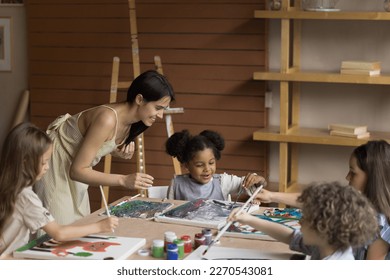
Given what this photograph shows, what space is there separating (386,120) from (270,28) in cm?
100

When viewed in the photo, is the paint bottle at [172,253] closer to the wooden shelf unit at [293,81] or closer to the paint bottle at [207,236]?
the paint bottle at [207,236]

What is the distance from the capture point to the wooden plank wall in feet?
16.3

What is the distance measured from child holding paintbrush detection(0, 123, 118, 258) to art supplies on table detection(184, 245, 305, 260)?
32 centimetres

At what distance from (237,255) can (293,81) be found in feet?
8.49

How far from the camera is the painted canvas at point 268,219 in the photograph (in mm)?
2746

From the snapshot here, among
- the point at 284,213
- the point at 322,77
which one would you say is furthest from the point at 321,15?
the point at 284,213

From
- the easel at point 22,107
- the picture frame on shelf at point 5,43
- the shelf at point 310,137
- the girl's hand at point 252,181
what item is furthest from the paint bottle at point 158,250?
the picture frame on shelf at point 5,43

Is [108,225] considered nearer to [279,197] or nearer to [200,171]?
[279,197]

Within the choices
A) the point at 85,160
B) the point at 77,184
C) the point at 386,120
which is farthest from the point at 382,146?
the point at 386,120

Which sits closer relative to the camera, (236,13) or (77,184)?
(77,184)

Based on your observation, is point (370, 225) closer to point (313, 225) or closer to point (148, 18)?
point (313, 225)

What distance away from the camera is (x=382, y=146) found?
269 cm

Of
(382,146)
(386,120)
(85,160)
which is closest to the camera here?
(382,146)

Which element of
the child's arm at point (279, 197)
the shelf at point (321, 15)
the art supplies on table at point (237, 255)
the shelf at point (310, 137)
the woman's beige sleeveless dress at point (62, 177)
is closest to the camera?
the art supplies on table at point (237, 255)
